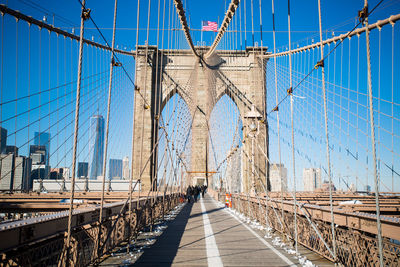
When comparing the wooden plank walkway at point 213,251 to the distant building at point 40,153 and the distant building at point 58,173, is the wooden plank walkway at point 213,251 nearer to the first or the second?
the distant building at point 40,153

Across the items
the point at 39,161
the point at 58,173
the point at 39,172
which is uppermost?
the point at 39,161

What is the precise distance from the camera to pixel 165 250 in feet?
17.7

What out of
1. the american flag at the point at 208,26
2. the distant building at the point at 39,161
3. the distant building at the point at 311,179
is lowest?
the distant building at the point at 311,179

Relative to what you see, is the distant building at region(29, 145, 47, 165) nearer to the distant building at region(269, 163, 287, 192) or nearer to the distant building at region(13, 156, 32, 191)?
the distant building at region(13, 156, 32, 191)

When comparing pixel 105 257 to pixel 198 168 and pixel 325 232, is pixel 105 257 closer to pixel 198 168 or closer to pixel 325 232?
pixel 325 232

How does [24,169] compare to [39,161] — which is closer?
[24,169]

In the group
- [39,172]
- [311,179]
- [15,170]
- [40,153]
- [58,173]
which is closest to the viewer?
[39,172]

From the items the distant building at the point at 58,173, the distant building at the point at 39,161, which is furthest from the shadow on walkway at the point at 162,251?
the distant building at the point at 58,173

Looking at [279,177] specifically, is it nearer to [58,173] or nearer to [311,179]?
[58,173]

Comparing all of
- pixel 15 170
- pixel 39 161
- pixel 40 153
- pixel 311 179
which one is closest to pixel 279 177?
pixel 15 170

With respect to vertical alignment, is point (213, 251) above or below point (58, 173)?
below

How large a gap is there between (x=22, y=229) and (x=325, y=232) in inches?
171

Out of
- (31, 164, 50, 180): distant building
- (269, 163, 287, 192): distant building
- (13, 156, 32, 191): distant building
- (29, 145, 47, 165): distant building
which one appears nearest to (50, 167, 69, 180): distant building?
(31, 164, 50, 180): distant building

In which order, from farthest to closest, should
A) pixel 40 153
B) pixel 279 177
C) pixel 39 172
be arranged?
1. pixel 40 153
2. pixel 39 172
3. pixel 279 177
